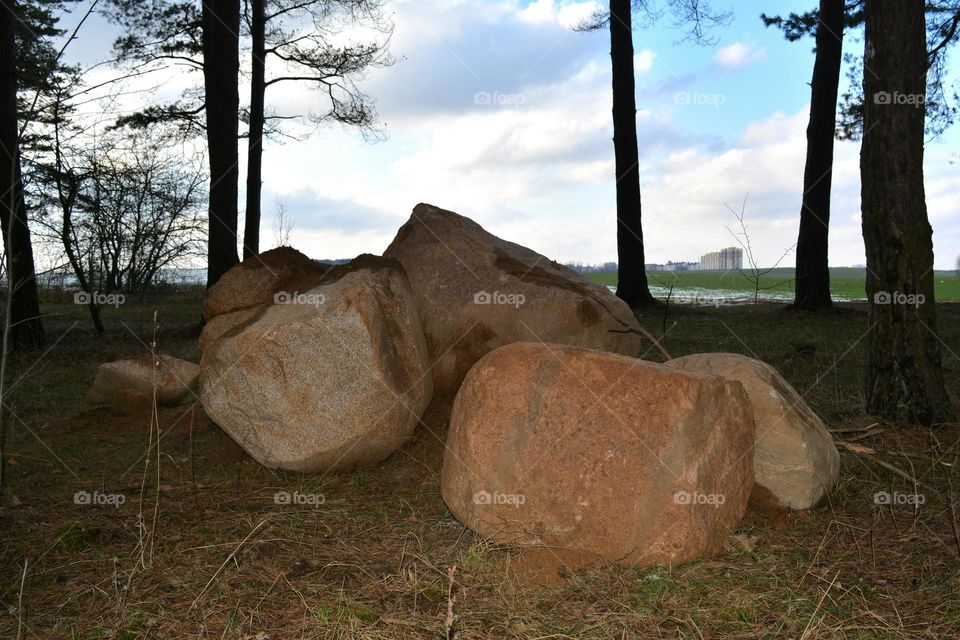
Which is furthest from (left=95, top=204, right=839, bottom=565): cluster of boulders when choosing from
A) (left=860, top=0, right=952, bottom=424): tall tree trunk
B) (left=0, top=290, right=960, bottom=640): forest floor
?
(left=860, top=0, right=952, bottom=424): tall tree trunk

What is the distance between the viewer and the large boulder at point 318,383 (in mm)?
4355

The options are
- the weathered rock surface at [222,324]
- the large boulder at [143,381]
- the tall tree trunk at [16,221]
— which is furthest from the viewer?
the tall tree trunk at [16,221]

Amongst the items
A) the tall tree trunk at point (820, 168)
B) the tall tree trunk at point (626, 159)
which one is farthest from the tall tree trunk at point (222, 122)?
the tall tree trunk at point (820, 168)

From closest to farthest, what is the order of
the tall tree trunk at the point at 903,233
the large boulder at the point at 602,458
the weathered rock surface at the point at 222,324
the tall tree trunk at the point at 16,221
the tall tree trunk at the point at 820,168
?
1. the large boulder at the point at 602,458
2. the weathered rock surface at the point at 222,324
3. the tall tree trunk at the point at 903,233
4. the tall tree trunk at the point at 16,221
5. the tall tree trunk at the point at 820,168

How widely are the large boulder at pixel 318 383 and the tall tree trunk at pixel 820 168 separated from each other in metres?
9.75

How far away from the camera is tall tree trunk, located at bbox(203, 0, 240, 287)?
1043cm

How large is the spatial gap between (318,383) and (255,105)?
10551 millimetres

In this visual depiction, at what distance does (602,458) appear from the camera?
3.39 meters

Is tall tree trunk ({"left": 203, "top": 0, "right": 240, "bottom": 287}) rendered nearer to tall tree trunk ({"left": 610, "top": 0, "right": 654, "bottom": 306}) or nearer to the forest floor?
the forest floor

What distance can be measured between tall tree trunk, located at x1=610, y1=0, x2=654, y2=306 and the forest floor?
8050 mm

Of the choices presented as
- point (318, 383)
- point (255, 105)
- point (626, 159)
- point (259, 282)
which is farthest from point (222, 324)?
point (626, 159)

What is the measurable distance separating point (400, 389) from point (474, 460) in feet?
3.40

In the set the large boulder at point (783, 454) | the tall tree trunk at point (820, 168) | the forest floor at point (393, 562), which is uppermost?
the tall tree trunk at point (820, 168)

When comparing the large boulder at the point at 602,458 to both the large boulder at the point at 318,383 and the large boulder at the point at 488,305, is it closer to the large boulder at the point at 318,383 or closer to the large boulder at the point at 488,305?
the large boulder at the point at 318,383
